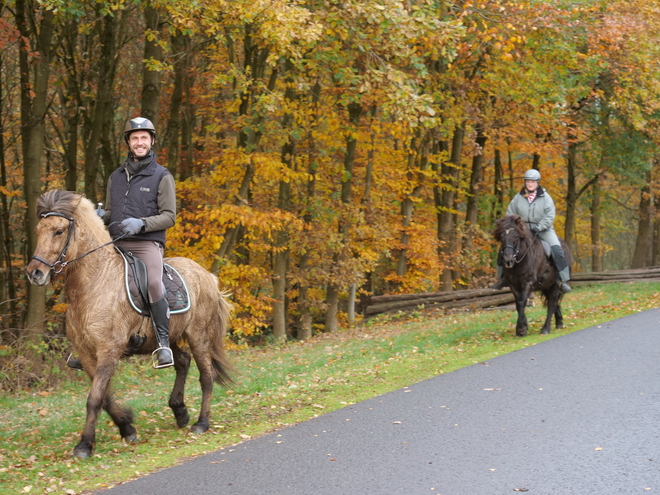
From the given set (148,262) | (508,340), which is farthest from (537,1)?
(148,262)

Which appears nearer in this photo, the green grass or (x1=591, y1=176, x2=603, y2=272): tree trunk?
the green grass

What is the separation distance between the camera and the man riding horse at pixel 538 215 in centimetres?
1346

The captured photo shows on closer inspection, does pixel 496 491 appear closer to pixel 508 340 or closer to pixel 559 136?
pixel 508 340

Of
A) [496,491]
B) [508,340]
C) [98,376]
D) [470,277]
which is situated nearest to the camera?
[496,491]

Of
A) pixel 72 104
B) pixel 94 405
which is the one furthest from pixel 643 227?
pixel 94 405

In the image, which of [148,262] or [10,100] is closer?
[148,262]

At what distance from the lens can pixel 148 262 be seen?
278 inches

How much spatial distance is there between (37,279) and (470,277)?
2574 centimetres

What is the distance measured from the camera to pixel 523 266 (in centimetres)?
1330

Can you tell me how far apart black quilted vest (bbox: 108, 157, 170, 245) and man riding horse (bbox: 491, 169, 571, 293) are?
8.15 metres

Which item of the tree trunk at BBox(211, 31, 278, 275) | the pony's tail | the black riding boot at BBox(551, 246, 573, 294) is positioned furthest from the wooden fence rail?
the pony's tail

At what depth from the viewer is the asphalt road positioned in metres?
5.45

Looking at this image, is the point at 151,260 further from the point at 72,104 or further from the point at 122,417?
the point at 72,104

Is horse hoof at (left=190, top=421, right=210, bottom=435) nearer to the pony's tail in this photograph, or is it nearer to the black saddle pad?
the pony's tail
